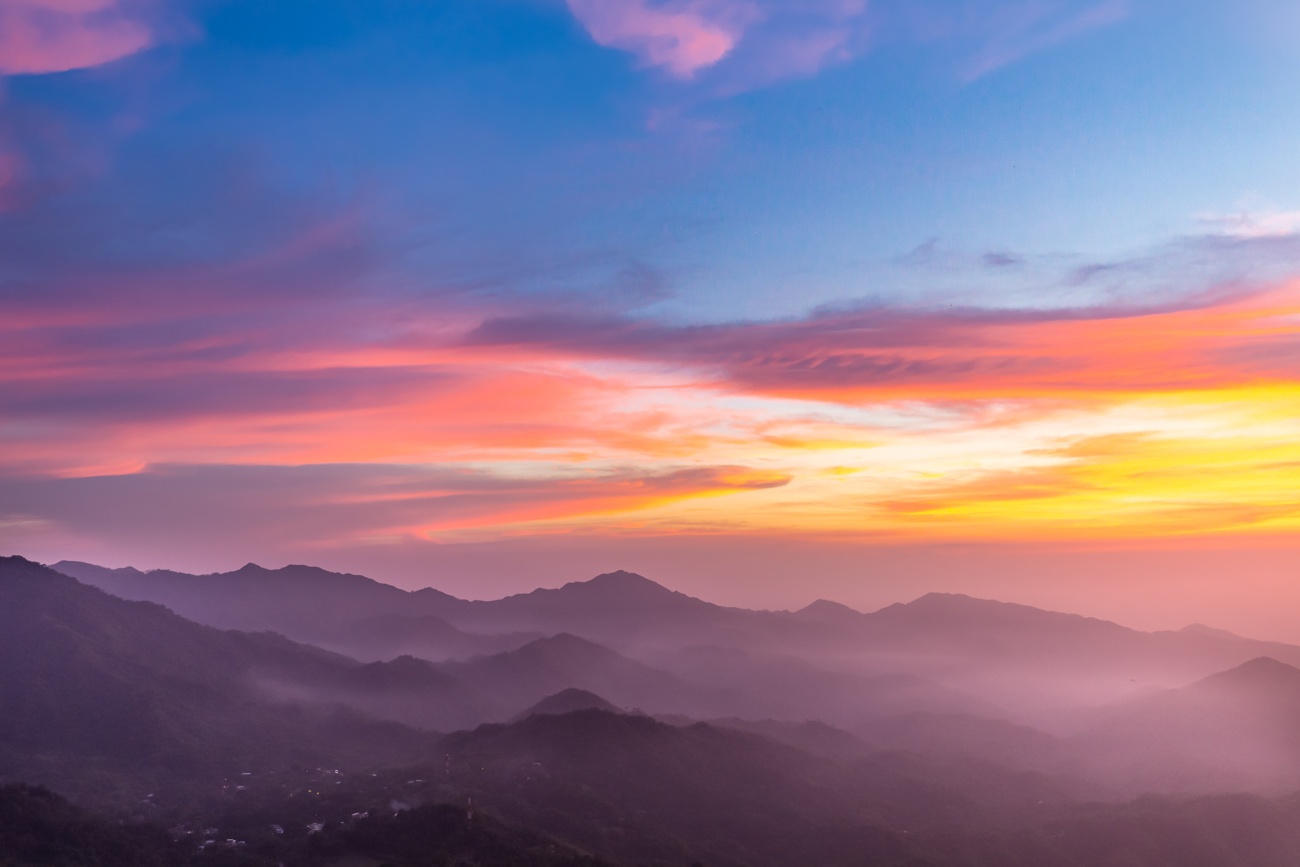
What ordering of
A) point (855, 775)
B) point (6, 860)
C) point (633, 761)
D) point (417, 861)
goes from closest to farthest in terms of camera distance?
point (6, 860)
point (417, 861)
point (633, 761)
point (855, 775)

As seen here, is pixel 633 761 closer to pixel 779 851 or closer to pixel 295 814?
pixel 779 851

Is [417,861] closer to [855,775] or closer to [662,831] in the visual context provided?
[662,831]

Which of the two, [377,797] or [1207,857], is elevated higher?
[377,797]

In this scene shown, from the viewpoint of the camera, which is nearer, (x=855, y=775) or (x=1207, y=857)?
(x=1207, y=857)

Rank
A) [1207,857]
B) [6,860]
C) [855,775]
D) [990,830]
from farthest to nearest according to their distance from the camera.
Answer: [855,775]
[990,830]
[1207,857]
[6,860]

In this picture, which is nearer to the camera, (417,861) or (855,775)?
(417,861)

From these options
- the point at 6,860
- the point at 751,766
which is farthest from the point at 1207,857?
the point at 6,860

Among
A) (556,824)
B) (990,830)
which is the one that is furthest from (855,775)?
(556,824)

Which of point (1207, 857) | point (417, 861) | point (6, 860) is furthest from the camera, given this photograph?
point (1207, 857)

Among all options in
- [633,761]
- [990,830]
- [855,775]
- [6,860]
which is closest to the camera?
[6,860]
